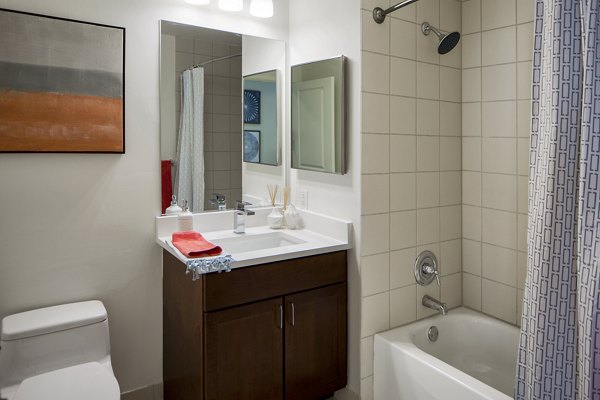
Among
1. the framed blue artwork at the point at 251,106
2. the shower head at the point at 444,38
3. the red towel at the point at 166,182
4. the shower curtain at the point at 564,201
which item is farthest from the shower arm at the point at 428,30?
the red towel at the point at 166,182

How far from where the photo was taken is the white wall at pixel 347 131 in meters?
2.21

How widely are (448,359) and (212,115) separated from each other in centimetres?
192

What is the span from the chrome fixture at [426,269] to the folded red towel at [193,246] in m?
1.14

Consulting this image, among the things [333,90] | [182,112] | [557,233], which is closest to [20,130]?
[182,112]

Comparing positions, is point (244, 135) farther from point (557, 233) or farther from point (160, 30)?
point (557, 233)

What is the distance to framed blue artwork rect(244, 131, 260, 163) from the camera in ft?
8.75

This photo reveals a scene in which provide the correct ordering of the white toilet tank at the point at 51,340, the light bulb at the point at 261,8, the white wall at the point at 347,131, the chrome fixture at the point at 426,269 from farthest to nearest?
the light bulb at the point at 261,8 < the chrome fixture at the point at 426,269 < the white wall at the point at 347,131 < the white toilet tank at the point at 51,340

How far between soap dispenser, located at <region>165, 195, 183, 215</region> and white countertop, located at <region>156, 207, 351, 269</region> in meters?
0.03

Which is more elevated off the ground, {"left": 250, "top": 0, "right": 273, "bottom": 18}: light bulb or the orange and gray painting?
{"left": 250, "top": 0, "right": 273, "bottom": 18}: light bulb

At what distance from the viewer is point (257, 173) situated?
272 centimetres

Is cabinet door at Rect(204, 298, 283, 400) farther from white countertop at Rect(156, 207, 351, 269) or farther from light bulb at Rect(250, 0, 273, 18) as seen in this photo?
light bulb at Rect(250, 0, 273, 18)

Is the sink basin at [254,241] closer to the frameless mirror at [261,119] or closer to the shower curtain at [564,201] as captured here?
the frameless mirror at [261,119]

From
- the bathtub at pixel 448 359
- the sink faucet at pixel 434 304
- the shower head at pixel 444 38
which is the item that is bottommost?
the bathtub at pixel 448 359

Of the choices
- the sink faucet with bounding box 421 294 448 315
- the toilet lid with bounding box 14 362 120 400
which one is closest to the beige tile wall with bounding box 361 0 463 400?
the sink faucet with bounding box 421 294 448 315
